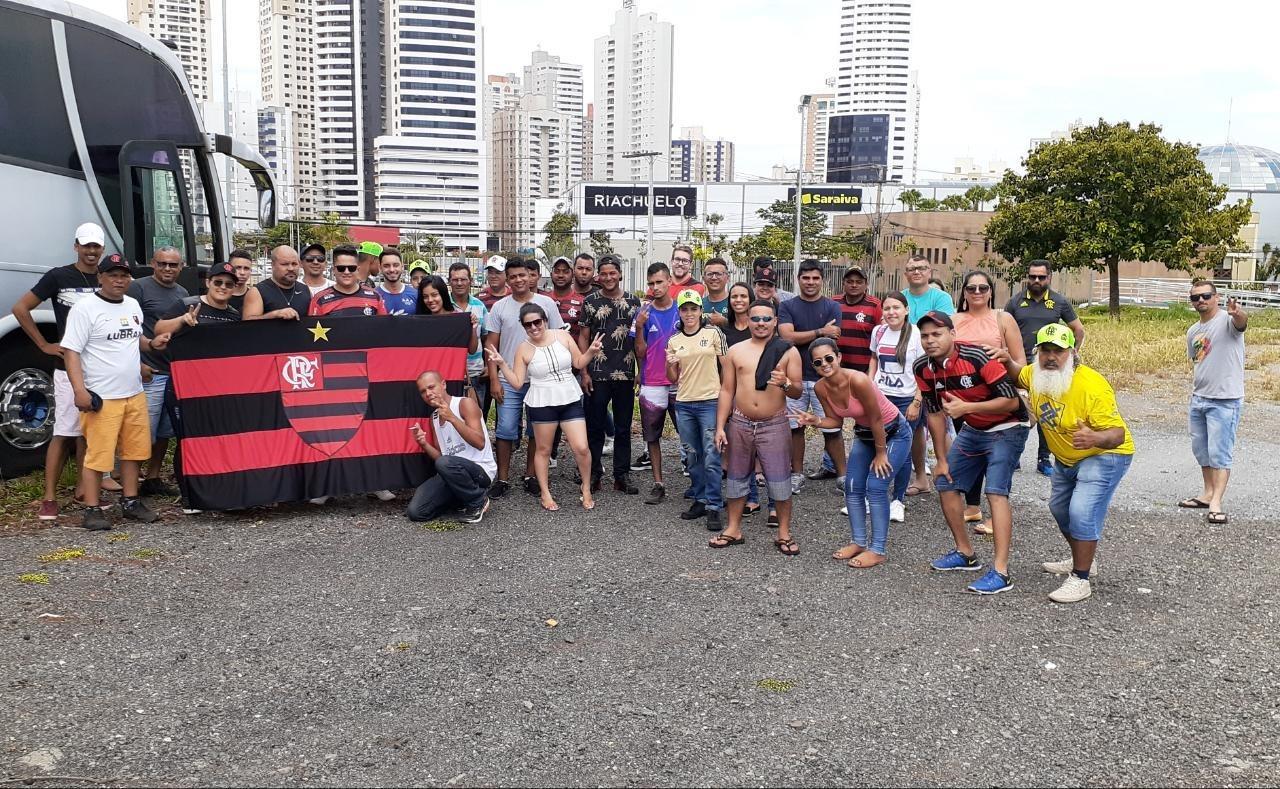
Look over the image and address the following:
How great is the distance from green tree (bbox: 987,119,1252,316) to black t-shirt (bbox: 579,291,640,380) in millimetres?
28338

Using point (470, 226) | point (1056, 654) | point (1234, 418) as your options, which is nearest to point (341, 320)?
point (1056, 654)

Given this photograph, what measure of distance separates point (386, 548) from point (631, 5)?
199296mm

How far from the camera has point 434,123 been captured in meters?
169

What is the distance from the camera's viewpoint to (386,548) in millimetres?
6805

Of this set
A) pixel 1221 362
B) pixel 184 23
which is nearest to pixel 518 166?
pixel 184 23

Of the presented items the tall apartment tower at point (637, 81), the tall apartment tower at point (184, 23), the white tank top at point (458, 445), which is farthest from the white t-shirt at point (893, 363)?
the tall apartment tower at point (637, 81)

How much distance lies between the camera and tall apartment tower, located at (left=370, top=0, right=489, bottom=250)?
164m

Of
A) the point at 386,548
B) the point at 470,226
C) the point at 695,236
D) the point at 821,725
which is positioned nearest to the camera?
the point at 821,725

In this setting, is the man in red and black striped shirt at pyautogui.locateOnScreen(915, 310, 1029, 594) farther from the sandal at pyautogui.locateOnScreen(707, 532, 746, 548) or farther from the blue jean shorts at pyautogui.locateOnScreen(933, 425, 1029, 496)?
the sandal at pyautogui.locateOnScreen(707, 532, 746, 548)

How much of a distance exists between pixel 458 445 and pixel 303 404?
1295 mm

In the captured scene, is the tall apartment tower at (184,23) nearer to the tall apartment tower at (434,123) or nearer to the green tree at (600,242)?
the tall apartment tower at (434,123)

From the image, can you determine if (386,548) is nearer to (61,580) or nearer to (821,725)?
(61,580)

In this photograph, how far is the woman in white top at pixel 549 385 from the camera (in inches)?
311

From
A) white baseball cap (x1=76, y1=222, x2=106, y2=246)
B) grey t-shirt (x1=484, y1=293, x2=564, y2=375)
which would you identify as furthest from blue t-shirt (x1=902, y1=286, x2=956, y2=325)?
→ white baseball cap (x1=76, y1=222, x2=106, y2=246)
